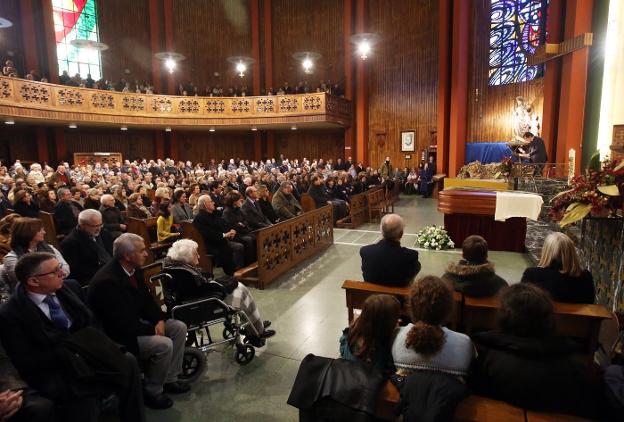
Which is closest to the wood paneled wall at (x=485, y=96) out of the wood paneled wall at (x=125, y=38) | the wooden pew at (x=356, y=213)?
the wooden pew at (x=356, y=213)

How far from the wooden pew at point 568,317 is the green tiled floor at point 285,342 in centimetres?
129

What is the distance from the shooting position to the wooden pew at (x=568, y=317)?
8.05 ft

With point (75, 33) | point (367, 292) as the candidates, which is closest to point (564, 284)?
point (367, 292)

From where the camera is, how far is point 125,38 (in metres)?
17.2

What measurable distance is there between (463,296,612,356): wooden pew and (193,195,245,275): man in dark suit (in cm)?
335

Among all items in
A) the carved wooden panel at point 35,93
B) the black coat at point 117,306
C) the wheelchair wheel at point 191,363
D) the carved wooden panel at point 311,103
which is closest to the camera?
the black coat at point 117,306

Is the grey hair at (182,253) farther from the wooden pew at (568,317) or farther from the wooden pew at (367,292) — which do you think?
the wooden pew at (568,317)

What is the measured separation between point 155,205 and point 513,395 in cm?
642

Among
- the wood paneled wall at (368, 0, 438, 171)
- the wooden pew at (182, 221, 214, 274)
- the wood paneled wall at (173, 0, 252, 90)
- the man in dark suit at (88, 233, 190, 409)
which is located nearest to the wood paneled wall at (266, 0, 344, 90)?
the wood paneled wall at (173, 0, 252, 90)

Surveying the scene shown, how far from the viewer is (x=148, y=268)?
3.60 m

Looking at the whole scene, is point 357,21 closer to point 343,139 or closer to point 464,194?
point 343,139

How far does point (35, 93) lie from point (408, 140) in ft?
43.7

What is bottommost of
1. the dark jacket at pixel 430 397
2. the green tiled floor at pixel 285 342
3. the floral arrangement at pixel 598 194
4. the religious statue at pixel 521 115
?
the green tiled floor at pixel 285 342

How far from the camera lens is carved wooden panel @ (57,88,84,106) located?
41.9 feet
